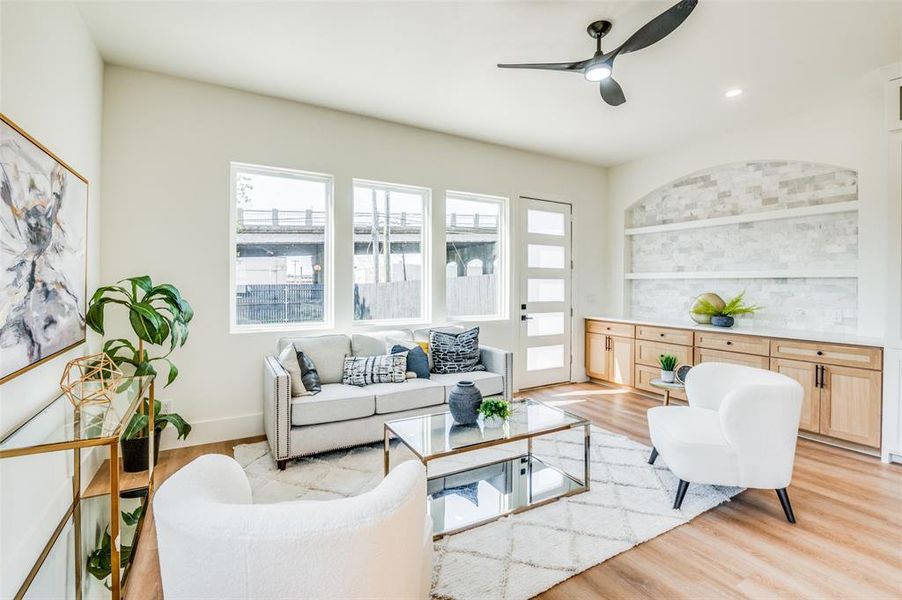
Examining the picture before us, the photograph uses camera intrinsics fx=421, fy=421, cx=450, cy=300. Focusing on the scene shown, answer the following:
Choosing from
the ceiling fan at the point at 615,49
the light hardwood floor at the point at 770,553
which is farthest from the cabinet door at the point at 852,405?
the ceiling fan at the point at 615,49

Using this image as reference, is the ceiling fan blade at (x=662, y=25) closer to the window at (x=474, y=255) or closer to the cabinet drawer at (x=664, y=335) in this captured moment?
the window at (x=474, y=255)

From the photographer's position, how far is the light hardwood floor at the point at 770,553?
1.76 metres

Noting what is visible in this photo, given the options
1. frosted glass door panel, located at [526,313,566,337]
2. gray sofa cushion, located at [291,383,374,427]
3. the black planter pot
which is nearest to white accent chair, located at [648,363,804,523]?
Result: gray sofa cushion, located at [291,383,374,427]

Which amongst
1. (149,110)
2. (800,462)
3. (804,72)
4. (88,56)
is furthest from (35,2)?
(800,462)

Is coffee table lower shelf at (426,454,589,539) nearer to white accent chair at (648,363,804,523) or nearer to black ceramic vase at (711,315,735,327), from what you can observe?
white accent chair at (648,363,804,523)

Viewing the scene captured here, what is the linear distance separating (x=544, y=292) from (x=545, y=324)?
0.40 meters

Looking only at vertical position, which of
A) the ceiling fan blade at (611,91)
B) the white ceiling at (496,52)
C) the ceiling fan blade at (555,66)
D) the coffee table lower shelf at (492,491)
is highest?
the white ceiling at (496,52)

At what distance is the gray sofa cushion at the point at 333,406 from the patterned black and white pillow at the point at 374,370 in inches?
5.0

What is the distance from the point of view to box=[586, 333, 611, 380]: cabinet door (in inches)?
205

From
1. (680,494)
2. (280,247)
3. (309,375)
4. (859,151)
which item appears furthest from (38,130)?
(859,151)

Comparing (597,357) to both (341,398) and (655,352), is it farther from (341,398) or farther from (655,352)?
(341,398)

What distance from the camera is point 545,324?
521 cm

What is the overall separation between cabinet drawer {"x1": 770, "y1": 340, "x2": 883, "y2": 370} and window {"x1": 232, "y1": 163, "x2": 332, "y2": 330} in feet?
13.0

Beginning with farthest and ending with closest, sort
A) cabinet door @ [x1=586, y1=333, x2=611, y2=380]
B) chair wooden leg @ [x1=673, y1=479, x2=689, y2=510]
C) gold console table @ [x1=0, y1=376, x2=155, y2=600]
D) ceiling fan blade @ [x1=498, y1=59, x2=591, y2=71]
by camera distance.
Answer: cabinet door @ [x1=586, y1=333, x2=611, y2=380] → ceiling fan blade @ [x1=498, y1=59, x2=591, y2=71] → chair wooden leg @ [x1=673, y1=479, x2=689, y2=510] → gold console table @ [x1=0, y1=376, x2=155, y2=600]
